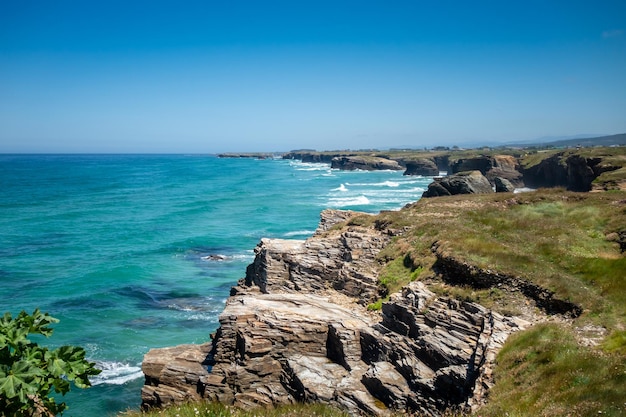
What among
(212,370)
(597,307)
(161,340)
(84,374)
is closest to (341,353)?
(212,370)

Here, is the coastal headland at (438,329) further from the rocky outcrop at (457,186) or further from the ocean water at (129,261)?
the rocky outcrop at (457,186)

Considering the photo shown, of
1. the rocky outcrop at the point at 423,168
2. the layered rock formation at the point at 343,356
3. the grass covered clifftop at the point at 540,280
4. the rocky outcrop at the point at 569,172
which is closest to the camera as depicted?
the grass covered clifftop at the point at 540,280

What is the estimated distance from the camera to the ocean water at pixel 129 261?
94.6 ft

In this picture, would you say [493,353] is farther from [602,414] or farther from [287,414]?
[287,414]

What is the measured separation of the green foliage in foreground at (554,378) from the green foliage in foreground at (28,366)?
32.5 ft

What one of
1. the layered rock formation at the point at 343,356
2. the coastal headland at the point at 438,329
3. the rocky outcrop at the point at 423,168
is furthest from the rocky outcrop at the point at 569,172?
Answer: the rocky outcrop at the point at 423,168

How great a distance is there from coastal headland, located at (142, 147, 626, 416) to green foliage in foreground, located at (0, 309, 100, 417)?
1026cm

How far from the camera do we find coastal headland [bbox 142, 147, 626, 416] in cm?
1285

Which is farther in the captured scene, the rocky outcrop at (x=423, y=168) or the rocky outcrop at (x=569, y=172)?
the rocky outcrop at (x=423, y=168)

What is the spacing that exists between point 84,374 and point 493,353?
505 inches

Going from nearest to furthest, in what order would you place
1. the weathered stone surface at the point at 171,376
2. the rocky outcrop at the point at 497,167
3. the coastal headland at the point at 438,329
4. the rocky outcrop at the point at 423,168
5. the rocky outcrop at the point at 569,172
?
the coastal headland at the point at 438,329 < the weathered stone surface at the point at 171,376 < the rocky outcrop at the point at 569,172 < the rocky outcrop at the point at 497,167 < the rocky outcrop at the point at 423,168

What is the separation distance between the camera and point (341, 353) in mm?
17750

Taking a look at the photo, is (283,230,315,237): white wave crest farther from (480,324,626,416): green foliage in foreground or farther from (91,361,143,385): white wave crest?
(480,324,626,416): green foliage in foreground

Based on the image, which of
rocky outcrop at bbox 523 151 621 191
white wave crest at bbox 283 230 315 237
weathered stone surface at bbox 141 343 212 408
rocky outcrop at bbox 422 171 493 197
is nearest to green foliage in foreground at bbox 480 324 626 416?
weathered stone surface at bbox 141 343 212 408
